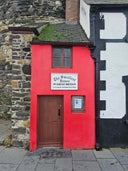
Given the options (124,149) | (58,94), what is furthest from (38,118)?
(124,149)

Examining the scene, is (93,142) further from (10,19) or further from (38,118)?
(10,19)

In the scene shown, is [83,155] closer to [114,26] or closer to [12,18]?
[114,26]


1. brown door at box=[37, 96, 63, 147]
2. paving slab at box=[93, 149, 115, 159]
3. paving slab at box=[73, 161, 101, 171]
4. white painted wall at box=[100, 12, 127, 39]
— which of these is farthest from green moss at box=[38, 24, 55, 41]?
paving slab at box=[73, 161, 101, 171]

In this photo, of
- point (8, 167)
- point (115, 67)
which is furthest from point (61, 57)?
point (8, 167)

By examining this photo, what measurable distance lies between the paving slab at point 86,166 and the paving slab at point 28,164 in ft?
4.06

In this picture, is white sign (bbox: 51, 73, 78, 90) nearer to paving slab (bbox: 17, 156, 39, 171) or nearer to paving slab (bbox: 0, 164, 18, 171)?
paving slab (bbox: 17, 156, 39, 171)

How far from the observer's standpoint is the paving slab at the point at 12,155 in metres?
9.95

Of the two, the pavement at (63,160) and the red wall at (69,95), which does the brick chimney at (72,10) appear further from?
the pavement at (63,160)

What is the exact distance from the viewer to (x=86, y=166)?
31.0 feet

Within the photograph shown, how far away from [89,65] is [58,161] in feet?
12.9

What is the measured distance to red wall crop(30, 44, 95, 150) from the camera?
38.6ft

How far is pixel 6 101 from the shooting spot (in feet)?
56.3

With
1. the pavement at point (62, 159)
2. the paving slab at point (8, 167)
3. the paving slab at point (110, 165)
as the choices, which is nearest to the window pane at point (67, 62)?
the pavement at point (62, 159)

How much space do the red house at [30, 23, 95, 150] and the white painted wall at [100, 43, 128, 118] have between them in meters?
0.53
